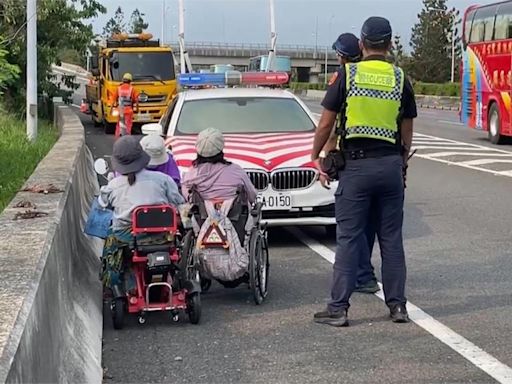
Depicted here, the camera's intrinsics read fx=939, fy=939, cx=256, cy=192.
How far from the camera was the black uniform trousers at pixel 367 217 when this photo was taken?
631 centimetres

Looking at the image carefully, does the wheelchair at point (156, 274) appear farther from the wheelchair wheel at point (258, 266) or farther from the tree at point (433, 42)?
the tree at point (433, 42)

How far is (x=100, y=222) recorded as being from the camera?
21.7ft

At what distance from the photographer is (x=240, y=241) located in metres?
7.11

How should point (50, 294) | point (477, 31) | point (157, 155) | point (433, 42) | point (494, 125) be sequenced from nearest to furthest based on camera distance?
point (50, 294)
point (157, 155)
point (494, 125)
point (477, 31)
point (433, 42)

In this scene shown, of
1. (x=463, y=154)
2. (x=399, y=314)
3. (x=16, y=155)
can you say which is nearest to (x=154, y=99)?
(x=463, y=154)

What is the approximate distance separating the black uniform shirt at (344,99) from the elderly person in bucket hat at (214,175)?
117 centimetres

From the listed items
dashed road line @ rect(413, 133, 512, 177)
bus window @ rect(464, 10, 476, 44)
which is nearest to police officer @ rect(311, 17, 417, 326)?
dashed road line @ rect(413, 133, 512, 177)

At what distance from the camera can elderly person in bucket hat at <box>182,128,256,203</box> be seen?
717 centimetres

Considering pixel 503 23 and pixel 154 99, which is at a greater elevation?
pixel 503 23

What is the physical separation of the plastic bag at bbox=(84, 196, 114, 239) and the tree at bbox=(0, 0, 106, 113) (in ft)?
53.2

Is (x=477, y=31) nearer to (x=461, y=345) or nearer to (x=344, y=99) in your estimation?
(x=344, y=99)

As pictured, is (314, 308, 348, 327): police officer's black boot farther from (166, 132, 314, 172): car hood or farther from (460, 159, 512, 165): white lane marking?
(460, 159, 512, 165): white lane marking

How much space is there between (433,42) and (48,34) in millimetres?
77265

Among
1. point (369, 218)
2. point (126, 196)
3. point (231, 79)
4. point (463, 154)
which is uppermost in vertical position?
point (231, 79)
